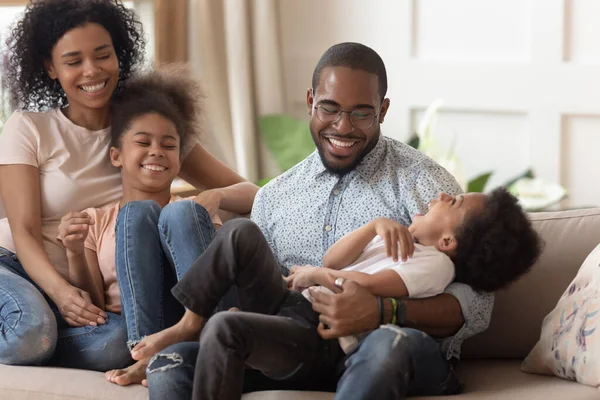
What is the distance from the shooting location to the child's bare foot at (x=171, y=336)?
211 cm

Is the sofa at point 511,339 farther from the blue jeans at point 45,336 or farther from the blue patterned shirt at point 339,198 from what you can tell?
the blue patterned shirt at point 339,198

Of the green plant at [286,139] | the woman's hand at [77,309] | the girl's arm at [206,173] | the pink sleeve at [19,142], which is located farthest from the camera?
the green plant at [286,139]

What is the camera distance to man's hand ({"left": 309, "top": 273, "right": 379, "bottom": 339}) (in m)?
2.00

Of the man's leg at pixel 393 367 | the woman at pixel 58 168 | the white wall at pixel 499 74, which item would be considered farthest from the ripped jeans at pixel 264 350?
the white wall at pixel 499 74

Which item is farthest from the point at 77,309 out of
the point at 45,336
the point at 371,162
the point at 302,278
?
the point at 371,162

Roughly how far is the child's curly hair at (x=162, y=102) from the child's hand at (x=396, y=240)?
28.0 inches

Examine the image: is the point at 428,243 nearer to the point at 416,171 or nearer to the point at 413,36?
the point at 416,171

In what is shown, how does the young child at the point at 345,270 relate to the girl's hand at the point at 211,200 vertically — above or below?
below

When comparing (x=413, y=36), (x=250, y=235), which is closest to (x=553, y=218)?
(x=250, y=235)

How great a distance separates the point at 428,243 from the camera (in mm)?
2150

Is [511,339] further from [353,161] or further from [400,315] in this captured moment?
[353,161]

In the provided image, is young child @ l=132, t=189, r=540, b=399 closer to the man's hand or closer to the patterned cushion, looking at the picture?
the man's hand

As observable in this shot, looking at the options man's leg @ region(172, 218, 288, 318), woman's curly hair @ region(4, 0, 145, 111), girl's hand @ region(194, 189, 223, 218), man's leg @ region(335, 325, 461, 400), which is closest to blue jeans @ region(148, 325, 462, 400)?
man's leg @ region(335, 325, 461, 400)

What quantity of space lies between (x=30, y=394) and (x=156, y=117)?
75 centimetres
